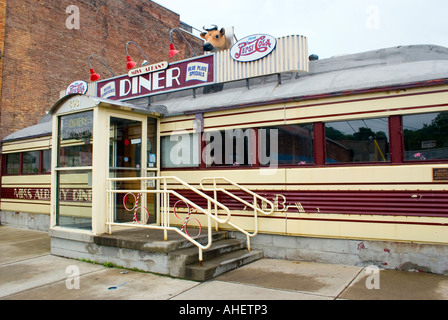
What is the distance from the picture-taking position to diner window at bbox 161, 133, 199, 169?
313 inches

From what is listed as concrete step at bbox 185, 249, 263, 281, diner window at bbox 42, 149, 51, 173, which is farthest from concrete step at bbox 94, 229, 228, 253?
diner window at bbox 42, 149, 51, 173

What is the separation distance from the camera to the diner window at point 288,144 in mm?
6641

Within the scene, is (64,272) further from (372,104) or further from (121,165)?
(372,104)

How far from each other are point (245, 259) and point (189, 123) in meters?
3.19

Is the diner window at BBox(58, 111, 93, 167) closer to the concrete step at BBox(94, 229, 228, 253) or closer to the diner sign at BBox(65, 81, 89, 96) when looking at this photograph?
the concrete step at BBox(94, 229, 228, 253)

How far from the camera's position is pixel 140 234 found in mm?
6809

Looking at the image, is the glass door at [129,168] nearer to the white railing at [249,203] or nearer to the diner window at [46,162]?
the white railing at [249,203]

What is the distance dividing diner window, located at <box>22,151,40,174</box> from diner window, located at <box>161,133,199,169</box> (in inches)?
209

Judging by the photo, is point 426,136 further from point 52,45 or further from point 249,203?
point 52,45

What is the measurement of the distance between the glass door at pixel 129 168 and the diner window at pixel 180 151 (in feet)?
2.09

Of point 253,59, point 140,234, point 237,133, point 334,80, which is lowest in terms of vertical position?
point 140,234
